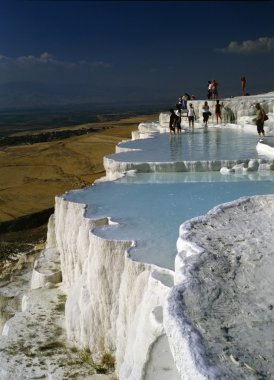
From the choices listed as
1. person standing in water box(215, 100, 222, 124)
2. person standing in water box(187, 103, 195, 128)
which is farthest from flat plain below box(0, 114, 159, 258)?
person standing in water box(215, 100, 222, 124)

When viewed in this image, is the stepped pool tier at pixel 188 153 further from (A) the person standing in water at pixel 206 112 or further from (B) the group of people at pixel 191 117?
(A) the person standing in water at pixel 206 112

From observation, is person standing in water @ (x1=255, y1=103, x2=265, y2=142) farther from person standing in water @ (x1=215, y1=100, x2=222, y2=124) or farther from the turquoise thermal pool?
person standing in water @ (x1=215, y1=100, x2=222, y2=124)

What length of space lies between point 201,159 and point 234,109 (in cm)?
702

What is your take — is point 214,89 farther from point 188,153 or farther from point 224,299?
point 224,299

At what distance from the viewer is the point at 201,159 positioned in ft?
29.9

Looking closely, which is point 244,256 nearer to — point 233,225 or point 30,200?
point 233,225

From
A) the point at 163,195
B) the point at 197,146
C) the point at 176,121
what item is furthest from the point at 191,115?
the point at 163,195

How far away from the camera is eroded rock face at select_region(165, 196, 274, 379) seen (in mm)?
2527

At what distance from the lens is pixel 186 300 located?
3.12m

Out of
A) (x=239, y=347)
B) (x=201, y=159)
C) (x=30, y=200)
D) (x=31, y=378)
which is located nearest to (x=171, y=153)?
(x=201, y=159)

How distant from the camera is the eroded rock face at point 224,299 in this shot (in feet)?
8.29

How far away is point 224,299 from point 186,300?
27 cm

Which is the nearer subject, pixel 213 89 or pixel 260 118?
pixel 260 118

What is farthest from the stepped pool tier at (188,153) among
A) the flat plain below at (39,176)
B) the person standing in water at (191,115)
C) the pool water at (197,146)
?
the flat plain below at (39,176)
